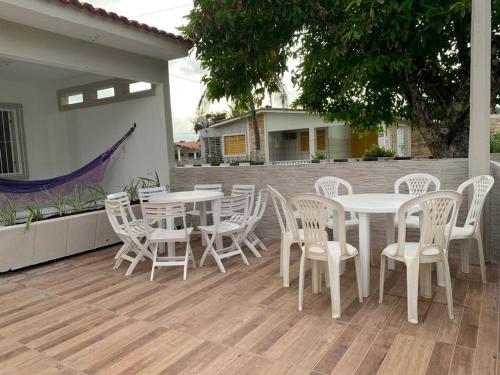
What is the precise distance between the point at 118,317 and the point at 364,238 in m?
2.04

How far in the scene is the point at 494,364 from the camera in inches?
79.9

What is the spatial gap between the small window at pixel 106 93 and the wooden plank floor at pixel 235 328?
3738 mm

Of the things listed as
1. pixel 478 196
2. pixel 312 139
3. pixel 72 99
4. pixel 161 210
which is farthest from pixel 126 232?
pixel 312 139

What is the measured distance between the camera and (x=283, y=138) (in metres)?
14.3

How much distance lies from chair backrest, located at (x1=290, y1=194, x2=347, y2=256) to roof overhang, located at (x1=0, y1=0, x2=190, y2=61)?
3.26 m

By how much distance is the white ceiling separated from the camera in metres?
5.75

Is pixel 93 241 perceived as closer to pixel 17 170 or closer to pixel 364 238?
pixel 17 170

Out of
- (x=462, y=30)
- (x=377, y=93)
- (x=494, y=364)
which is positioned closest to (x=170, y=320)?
(x=494, y=364)

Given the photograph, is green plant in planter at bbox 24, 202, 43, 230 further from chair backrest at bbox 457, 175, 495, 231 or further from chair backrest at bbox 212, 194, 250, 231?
chair backrest at bbox 457, 175, 495, 231

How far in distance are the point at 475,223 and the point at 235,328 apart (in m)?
2.21

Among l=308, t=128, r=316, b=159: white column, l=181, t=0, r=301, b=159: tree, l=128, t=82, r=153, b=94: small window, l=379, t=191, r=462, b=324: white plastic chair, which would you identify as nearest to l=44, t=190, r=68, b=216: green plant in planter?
l=128, t=82, r=153, b=94: small window

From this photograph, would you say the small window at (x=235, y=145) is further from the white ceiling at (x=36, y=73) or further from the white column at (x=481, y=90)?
the white column at (x=481, y=90)

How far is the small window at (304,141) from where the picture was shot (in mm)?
13748

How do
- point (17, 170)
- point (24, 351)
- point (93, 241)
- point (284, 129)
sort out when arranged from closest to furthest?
point (24, 351)
point (93, 241)
point (17, 170)
point (284, 129)
